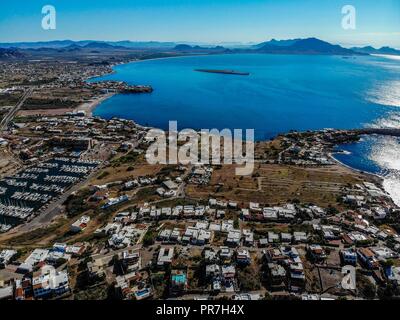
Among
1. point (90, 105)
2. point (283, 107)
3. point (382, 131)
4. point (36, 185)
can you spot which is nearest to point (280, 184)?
point (36, 185)

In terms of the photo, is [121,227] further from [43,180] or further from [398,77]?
[398,77]

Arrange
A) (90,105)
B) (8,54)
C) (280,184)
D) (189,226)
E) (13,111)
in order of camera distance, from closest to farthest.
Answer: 1. (189,226)
2. (280,184)
3. (13,111)
4. (90,105)
5. (8,54)


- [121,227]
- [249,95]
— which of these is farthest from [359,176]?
[249,95]

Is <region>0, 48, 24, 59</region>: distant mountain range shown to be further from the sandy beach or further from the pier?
the pier

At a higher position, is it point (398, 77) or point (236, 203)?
point (398, 77)

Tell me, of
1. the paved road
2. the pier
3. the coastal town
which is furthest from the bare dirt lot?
the paved road

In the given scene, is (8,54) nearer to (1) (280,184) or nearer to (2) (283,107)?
(2) (283,107)
